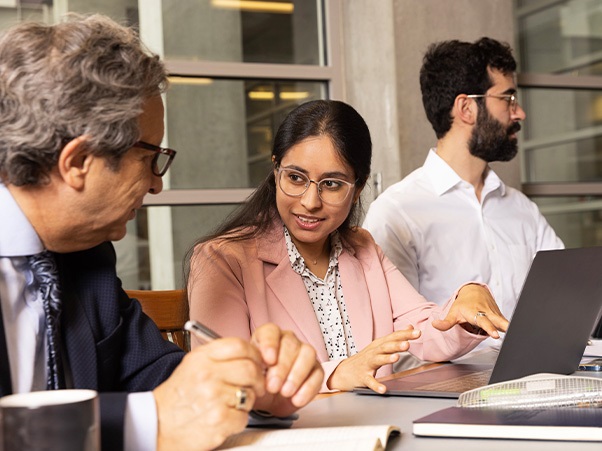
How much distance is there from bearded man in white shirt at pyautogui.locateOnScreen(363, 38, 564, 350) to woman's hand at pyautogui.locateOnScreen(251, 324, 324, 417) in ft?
6.24

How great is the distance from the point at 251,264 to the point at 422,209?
1187 mm

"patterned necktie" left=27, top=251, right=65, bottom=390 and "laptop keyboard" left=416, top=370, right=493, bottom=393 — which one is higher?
"patterned necktie" left=27, top=251, right=65, bottom=390

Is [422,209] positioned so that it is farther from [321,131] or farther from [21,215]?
[21,215]

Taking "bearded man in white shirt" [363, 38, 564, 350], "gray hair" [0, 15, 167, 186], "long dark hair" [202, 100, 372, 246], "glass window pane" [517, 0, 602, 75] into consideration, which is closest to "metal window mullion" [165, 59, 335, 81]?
"bearded man in white shirt" [363, 38, 564, 350]

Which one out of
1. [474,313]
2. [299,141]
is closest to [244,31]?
[299,141]

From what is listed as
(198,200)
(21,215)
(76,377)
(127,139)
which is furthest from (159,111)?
(198,200)

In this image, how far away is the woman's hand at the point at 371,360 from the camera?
1541 millimetres

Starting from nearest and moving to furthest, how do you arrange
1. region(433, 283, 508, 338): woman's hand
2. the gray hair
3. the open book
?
the open book
the gray hair
region(433, 283, 508, 338): woman's hand

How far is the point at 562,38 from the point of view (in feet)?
16.6

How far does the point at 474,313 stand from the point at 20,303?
98cm

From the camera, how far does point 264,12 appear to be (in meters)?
4.34

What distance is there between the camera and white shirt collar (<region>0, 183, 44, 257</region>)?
1.17m

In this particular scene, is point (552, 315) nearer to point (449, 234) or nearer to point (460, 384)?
point (460, 384)

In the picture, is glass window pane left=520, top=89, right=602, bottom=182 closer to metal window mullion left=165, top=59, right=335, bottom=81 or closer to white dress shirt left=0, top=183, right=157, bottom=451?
metal window mullion left=165, top=59, right=335, bottom=81
